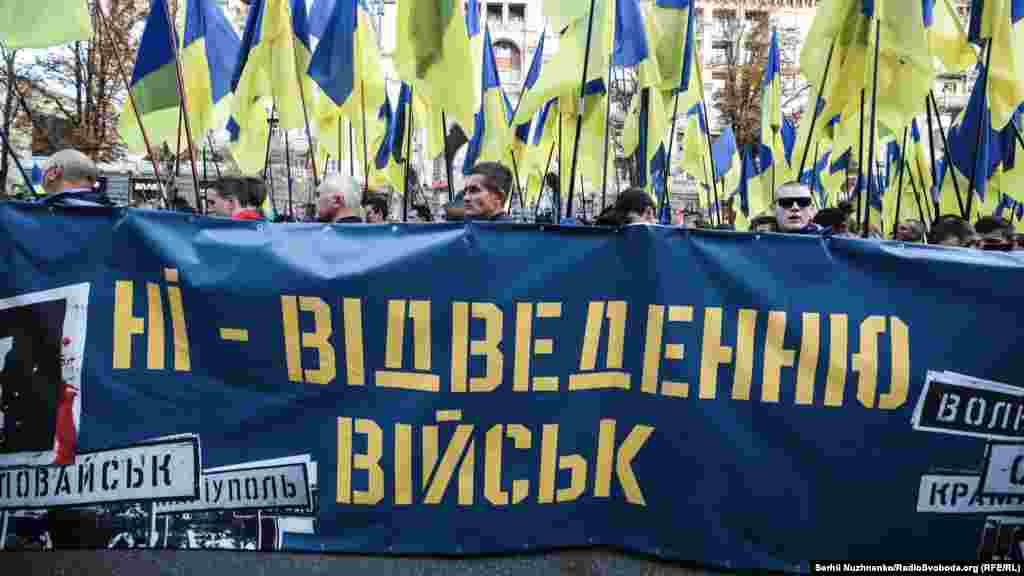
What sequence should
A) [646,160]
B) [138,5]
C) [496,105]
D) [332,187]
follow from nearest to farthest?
[332,187], [646,160], [496,105], [138,5]

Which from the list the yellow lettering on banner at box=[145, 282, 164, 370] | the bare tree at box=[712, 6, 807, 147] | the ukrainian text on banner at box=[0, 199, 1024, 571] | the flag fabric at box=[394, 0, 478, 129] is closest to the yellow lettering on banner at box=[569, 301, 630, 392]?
the ukrainian text on banner at box=[0, 199, 1024, 571]

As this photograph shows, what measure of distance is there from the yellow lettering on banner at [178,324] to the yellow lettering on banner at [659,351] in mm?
1914

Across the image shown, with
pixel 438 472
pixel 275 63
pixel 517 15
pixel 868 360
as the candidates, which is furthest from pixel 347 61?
pixel 517 15

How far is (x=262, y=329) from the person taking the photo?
3.24m

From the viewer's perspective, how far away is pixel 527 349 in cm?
328

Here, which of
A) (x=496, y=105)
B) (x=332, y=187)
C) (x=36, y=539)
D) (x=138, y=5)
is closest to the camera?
(x=36, y=539)

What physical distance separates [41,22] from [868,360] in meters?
4.68

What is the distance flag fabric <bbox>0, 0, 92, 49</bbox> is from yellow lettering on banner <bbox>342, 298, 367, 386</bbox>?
8.36ft

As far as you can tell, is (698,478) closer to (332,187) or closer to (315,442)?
(315,442)

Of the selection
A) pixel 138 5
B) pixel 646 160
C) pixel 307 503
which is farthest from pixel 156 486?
pixel 138 5

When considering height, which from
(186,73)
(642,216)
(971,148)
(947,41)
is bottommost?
(642,216)

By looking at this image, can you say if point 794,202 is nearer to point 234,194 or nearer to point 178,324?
point 234,194

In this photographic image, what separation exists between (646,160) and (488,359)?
5072 millimetres

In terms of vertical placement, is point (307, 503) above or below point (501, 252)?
below
